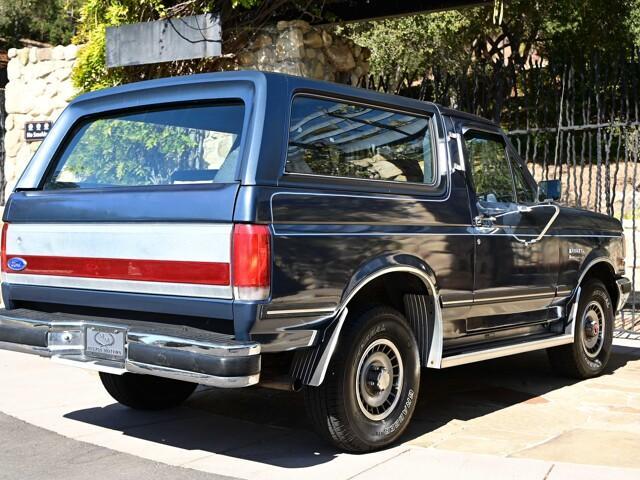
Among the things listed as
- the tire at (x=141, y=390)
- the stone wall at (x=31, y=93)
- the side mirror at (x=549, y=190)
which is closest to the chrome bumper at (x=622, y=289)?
the side mirror at (x=549, y=190)

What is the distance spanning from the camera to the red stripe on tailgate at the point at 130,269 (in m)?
4.32

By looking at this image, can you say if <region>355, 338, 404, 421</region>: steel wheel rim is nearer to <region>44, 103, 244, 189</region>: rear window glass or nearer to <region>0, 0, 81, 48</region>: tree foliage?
<region>44, 103, 244, 189</region>: rear window glass

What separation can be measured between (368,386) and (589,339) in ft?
9.82

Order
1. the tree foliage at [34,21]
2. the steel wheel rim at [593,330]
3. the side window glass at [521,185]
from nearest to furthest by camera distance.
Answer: the side window glass at [521,185] < the steel wheel rim at [593,330] < the tree foliage at [34,21]

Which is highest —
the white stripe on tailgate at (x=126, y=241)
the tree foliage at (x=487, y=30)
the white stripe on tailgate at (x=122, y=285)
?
the tree foliage at (x=487, y=30)

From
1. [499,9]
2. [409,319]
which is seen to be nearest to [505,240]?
[409,319]

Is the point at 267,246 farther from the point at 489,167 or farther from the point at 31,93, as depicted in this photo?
the point at 31,93

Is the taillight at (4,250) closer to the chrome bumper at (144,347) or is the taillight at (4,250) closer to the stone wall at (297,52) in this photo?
the chrome bumper at (144,347)

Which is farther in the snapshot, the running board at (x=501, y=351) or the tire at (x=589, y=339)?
the tire at (x=589, y=339)

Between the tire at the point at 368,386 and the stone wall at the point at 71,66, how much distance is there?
552 centimetres

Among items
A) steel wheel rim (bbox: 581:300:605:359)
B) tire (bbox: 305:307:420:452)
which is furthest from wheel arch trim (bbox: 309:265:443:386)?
steel wheel rim (bbox: 581:300:605:359)

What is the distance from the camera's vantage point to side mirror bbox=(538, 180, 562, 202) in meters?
6.47

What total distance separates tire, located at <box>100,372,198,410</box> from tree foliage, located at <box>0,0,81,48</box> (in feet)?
77.2

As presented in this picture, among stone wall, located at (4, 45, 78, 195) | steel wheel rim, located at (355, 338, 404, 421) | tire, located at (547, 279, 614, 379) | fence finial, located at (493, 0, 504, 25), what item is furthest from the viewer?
stone wall, located at (4, 45, 78, 195)
